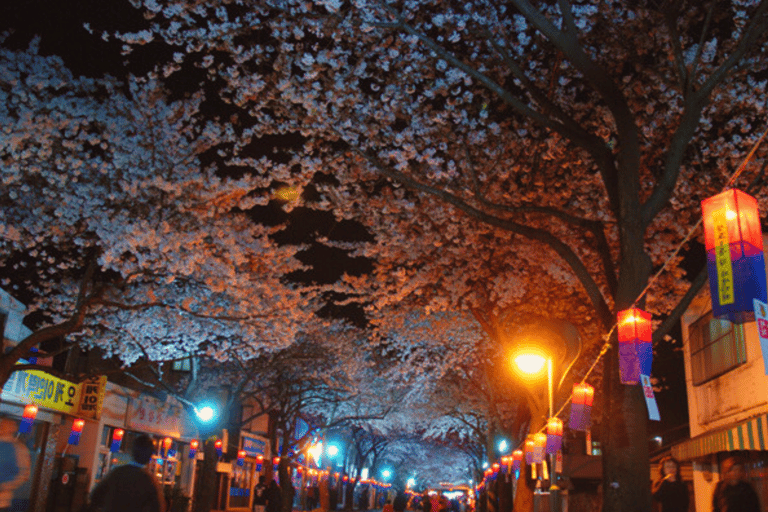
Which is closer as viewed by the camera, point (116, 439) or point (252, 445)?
point (116, 439)

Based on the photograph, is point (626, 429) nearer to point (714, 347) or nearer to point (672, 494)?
point (672, 494)

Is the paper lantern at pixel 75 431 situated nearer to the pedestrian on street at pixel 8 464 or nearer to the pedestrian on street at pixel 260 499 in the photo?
the pedestrian on street at pixel 260 499

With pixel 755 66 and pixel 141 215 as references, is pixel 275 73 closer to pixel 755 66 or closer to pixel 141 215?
pixel 141 215

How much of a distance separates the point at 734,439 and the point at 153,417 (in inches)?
956

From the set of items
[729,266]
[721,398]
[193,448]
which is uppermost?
[729,266]

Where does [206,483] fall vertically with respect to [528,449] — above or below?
below

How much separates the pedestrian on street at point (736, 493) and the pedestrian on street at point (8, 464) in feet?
25.6

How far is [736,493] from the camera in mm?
7867

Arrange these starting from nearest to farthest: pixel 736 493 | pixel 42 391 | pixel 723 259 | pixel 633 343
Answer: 1. pixel 723 259
2. pixel 736 493
3. pixel 633 343
4. pixel 42 391

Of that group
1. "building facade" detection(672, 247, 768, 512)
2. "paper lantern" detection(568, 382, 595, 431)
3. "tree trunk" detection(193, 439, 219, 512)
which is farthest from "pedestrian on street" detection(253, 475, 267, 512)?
"building facade" detection(672, 247, 768, 512)

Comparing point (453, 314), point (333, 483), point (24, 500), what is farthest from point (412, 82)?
point (333, 483)

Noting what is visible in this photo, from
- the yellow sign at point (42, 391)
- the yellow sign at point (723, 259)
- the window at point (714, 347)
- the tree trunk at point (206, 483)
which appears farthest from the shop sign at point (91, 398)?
the yellow sign at point (723, 259)

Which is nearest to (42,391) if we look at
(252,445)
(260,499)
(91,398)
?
(91,398)

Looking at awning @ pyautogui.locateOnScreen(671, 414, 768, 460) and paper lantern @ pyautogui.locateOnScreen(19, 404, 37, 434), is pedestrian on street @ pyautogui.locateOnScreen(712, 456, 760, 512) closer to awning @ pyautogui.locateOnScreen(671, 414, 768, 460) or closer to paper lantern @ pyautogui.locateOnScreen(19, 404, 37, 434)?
awning @ pyautogui.locateOnScreen(671, 414, 768, 460)
